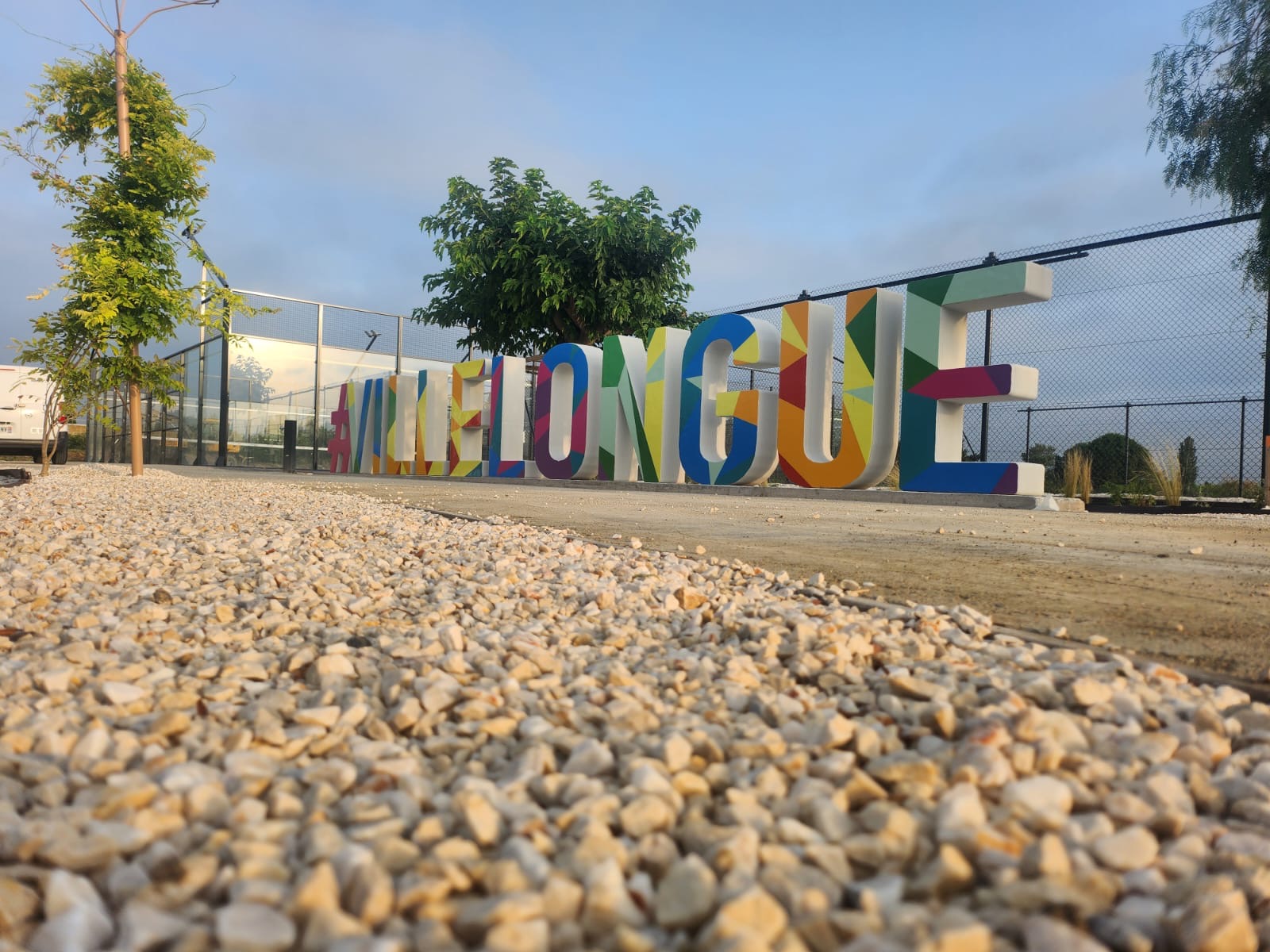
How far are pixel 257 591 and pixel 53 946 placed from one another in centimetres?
166

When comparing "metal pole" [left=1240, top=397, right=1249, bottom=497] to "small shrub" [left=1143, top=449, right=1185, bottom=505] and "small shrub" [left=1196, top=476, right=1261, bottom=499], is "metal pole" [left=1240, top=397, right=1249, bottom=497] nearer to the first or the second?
"small shrub" [left=1196, top=476, right=1261, bottom=499]

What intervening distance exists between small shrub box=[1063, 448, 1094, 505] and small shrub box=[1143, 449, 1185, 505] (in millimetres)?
536

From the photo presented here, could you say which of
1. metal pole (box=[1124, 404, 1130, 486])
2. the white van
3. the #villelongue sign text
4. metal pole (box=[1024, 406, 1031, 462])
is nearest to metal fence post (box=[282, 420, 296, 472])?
the white van

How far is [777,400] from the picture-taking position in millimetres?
8688

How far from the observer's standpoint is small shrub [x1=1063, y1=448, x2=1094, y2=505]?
791 centimetres

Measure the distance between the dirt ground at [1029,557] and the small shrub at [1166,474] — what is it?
182 cm

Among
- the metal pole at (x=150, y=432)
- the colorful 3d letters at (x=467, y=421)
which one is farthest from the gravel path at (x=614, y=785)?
the metal pole at (x=150, y=432)

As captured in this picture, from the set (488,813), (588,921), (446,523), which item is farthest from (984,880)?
(446,523)

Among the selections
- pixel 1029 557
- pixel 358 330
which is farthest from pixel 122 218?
pixel 358 330

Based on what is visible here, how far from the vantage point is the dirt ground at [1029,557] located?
1909mm

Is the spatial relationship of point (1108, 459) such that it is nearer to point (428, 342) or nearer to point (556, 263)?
point (556, 263)

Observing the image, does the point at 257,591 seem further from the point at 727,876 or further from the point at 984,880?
the point at 984,880

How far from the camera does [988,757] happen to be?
1114 millimetres

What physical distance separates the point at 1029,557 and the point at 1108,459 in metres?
7.15
